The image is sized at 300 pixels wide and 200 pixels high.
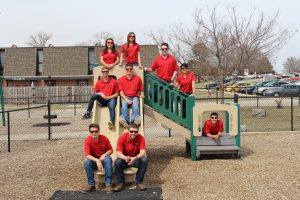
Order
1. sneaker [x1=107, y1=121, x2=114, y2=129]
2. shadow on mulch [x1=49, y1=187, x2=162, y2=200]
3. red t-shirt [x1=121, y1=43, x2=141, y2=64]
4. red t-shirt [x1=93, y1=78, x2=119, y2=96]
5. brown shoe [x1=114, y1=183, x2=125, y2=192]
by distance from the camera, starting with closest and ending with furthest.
Answer: shadow on mulch [x1=49, y1=187, x2=162, y2=200]
brown shoe [x1=114, y1=183, x2=125, y2=192]
sneaker [x1=107, y1=121, x2=114, y2=129]
red t-shirt [x1=93, y1=78, x2=119, y2=96]
red t-shirt [x1=121, y1=43, x2=141, y2=64]

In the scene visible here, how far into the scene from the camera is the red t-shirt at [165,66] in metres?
8.80

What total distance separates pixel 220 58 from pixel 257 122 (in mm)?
3594

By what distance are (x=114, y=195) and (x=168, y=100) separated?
3.45 meters

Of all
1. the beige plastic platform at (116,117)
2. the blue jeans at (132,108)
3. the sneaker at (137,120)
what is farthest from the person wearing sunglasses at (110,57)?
the sneaker at (137,120)

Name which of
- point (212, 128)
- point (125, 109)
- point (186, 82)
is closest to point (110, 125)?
point (125, 109)

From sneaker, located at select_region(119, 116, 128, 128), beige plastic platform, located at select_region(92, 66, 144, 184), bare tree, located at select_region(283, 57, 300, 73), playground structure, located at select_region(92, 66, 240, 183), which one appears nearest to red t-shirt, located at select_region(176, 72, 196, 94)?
playground structure, located at select_region(92, 66, 240, 183)

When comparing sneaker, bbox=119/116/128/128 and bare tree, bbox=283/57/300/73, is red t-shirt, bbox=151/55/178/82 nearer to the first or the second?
sneaker, bbox=119/116/128/128

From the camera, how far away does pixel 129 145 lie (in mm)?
6320

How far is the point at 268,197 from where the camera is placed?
18.9 ft

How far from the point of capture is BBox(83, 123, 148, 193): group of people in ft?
20.3

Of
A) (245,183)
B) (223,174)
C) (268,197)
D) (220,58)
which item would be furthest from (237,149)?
(220,58)

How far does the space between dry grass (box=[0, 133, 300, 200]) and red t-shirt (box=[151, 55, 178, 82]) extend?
6.45ft

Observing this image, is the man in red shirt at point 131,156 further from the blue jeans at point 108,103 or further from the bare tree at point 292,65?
the bare tree at point 292,65

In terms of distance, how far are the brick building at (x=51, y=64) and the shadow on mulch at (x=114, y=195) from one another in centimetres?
3329
